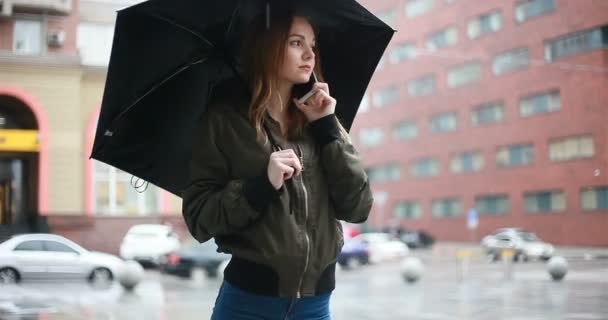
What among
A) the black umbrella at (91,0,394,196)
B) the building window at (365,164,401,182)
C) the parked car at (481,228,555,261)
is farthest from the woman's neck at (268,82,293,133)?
the building window at (365,164,401,182)

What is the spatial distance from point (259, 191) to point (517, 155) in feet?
59.5

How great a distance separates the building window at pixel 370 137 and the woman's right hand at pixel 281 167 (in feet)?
122

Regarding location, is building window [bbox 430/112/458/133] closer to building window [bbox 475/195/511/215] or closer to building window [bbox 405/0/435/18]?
building window [bbox 475/195/511/215]

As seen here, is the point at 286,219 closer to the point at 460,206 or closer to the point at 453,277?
the point at 453,277

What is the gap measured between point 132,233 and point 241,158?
3037 millimetres

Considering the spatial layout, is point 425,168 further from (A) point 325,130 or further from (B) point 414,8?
(A) point 325,130

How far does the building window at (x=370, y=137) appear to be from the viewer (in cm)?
3856

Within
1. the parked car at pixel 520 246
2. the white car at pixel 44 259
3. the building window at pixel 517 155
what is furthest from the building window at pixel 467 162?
the white car at pixel 44 259

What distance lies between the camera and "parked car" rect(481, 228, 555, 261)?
1543cm

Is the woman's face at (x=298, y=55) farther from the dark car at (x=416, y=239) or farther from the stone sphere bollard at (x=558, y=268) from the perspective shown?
the dark car at (x=416, y=239)

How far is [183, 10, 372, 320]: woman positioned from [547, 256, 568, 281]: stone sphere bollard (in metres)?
9.56

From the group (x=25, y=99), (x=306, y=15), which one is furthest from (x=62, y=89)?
(x=306, y=15)

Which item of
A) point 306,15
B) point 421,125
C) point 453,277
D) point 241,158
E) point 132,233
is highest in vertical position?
point 421,125

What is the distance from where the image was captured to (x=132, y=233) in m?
4.52
